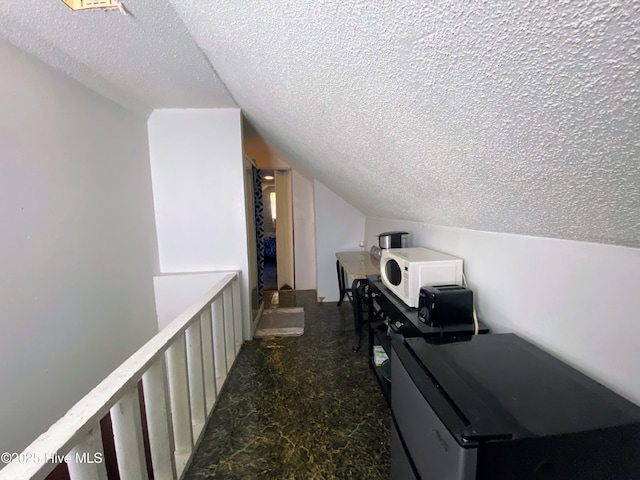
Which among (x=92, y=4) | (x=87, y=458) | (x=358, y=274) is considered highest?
(x=92, y=4)

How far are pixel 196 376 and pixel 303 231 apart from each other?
311 cm

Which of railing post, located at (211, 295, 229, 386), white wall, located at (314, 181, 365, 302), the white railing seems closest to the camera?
the white railing

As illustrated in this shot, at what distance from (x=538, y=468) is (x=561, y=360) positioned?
528 millimetres

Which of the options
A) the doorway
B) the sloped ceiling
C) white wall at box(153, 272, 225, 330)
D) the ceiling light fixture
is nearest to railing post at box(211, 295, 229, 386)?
white wall at box(153, 272, 225, 330)

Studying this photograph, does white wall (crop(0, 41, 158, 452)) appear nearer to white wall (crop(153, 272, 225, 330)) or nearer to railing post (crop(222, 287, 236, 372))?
white wall (crop(153, 272, 225, 330))

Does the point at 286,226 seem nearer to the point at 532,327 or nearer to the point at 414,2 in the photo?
the point at 532,327

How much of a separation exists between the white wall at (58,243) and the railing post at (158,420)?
2.62 ft

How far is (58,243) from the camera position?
5.32 feet

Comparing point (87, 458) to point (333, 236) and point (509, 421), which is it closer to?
point (509, 421)

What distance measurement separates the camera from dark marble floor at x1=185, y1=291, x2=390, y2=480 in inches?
56.8

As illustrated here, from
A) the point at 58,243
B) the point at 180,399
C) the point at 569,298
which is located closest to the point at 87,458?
the point at 180,399

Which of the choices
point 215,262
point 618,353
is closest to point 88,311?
point 215,262

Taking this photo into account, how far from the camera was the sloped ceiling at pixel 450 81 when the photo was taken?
0.40 meters

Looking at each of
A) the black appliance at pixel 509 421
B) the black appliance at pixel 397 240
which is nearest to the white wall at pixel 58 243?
the black appliance at pixel 509 421
